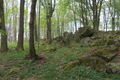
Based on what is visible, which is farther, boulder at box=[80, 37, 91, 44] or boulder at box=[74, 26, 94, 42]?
boulder at box=[74, 26, 94, 42]

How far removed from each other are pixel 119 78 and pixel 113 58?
56.3 inches

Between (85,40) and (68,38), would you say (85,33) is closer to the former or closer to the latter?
(85,40)

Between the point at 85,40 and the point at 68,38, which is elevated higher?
the point at 68,38

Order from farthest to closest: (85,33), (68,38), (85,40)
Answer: (68,38) → (85,33) → (85,40)

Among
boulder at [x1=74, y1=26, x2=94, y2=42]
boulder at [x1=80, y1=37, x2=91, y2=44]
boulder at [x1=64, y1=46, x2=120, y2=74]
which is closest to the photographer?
boulder at [x1=64, y1=46, x2=120, y2=74]

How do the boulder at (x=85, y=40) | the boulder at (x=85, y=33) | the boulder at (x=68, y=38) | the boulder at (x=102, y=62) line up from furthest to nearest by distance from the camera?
the boulder at (x=68, y=38) < the boulder at (x=85, y=33) < the boulder at (x=85, y=40) < the boulder at (x=102, y=62)

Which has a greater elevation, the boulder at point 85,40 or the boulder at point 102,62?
the boulder at point 85,40

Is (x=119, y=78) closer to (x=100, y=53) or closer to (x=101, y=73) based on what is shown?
(x=101, y=73)

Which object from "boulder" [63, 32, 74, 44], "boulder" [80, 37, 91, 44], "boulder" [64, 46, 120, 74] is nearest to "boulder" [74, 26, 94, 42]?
"boulder" [80, 37, 91, 44]

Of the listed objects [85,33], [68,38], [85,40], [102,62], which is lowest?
[102,62]

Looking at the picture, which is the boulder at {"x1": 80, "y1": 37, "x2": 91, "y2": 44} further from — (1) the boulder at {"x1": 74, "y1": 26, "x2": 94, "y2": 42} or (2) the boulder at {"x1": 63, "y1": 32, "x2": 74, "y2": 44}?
(2) the boulder at {"x1": 63, "y1": 32, "x2": 74, "y2": 44}

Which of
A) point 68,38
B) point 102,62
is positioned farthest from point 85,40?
point 102,62

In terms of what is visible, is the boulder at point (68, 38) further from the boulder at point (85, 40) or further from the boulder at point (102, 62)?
the boulder at point (102, 62)

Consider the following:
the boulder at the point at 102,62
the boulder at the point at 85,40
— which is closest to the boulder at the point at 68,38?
the boulder at the point at 85,40
